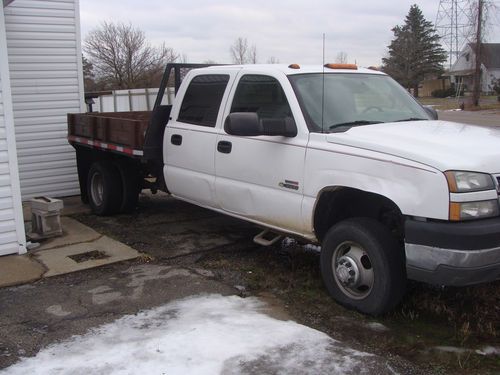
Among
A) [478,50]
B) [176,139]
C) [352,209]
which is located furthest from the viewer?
[478,50]

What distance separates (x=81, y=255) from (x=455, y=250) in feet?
13.3

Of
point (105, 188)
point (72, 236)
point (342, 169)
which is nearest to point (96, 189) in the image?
point (105, 188)

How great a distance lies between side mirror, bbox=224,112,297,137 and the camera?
15.6 feet

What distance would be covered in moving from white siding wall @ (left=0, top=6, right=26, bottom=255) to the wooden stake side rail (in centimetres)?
136

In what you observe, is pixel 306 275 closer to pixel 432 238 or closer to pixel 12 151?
pixel 432 238

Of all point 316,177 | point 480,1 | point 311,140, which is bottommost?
point 316,177

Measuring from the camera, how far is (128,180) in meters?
7.69

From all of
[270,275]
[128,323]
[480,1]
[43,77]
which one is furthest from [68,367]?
[480,1]

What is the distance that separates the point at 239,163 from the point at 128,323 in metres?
1.88

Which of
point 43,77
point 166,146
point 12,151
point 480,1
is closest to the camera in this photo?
point 12,151

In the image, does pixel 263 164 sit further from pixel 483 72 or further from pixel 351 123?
pixel 483 72

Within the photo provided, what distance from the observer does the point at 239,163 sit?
17.7 feet

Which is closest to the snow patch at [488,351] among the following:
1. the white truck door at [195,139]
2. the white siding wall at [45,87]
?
the white truck door at [195,139]

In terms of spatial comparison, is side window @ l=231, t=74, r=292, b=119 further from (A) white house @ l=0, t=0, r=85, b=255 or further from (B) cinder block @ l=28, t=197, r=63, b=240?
(A) white house @ l=0, t=0, r=85, b=255
